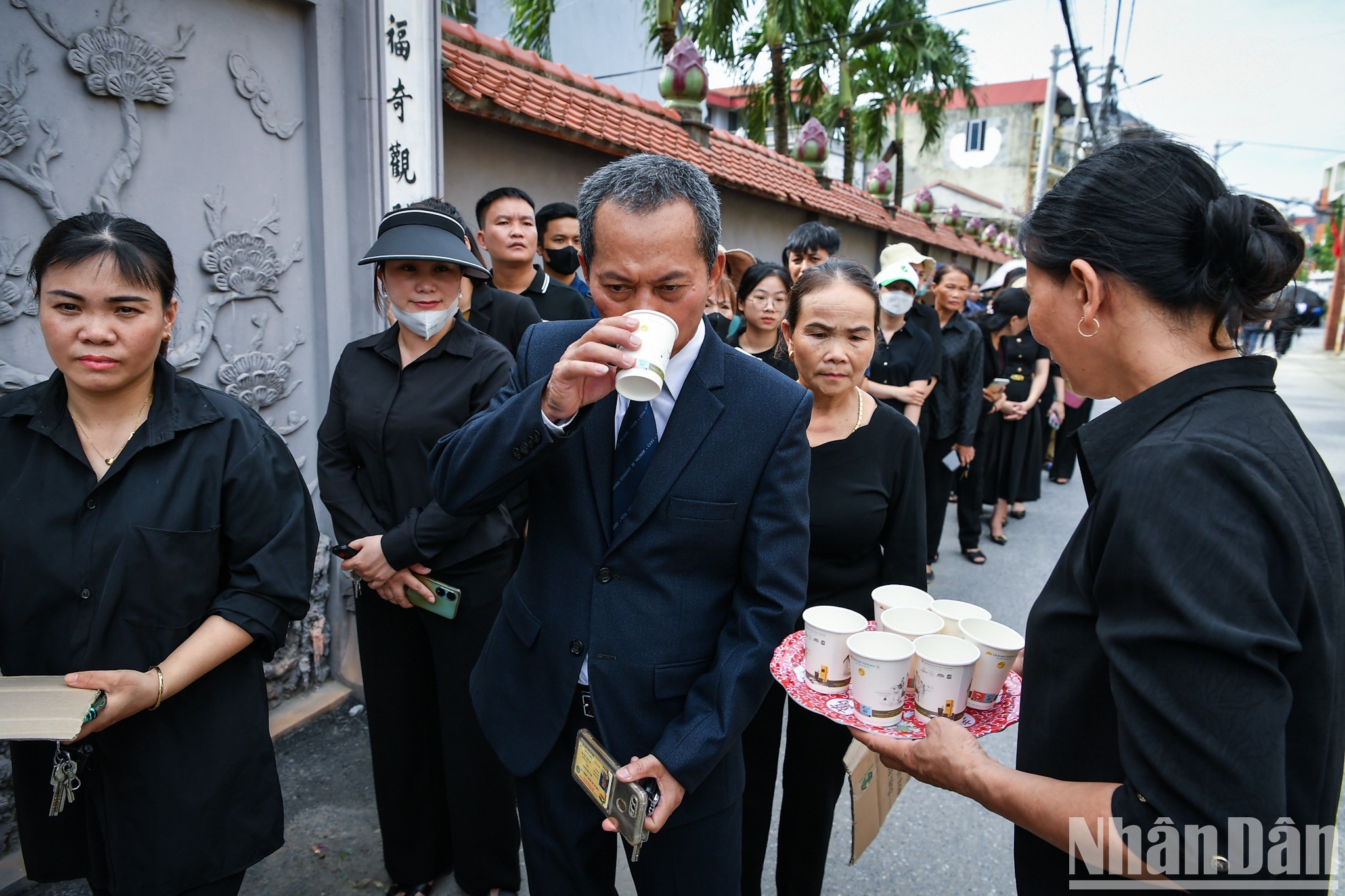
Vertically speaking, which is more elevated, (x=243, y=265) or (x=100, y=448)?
(x=243, y=265)

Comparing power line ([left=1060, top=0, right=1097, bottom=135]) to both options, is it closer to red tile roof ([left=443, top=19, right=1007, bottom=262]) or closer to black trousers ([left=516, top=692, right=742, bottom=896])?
red tile roof ([left=443, top=19, right=1007, bottom=262])

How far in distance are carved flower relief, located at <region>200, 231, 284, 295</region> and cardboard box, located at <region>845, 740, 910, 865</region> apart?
2.97 meters

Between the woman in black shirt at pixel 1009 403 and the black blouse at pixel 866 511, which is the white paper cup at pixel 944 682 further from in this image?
the woman in black shirt at pixel 1009 403

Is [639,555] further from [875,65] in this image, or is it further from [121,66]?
[875,65]

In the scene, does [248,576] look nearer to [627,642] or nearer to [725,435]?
[627,642]

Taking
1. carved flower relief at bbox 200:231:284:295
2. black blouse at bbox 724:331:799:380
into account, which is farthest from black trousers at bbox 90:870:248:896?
carved flower relief at bbox 200:231:284:295

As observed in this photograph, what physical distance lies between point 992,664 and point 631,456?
33.1 inches

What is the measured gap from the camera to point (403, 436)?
2.38m

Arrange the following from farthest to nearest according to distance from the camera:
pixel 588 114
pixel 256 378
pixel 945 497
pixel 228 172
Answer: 1. pixel 588 114
2. pixel 945 497
3. pixel 256 378
4. pixel 228 172

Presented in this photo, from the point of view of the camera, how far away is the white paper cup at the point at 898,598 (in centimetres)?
185

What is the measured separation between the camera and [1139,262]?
113 centimetres

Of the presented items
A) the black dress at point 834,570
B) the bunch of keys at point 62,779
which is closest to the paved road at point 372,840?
the black dress at point 834,570

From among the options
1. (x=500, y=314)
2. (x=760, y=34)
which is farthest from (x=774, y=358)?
(x=760, y=34)

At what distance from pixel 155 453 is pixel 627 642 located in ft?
3.74
